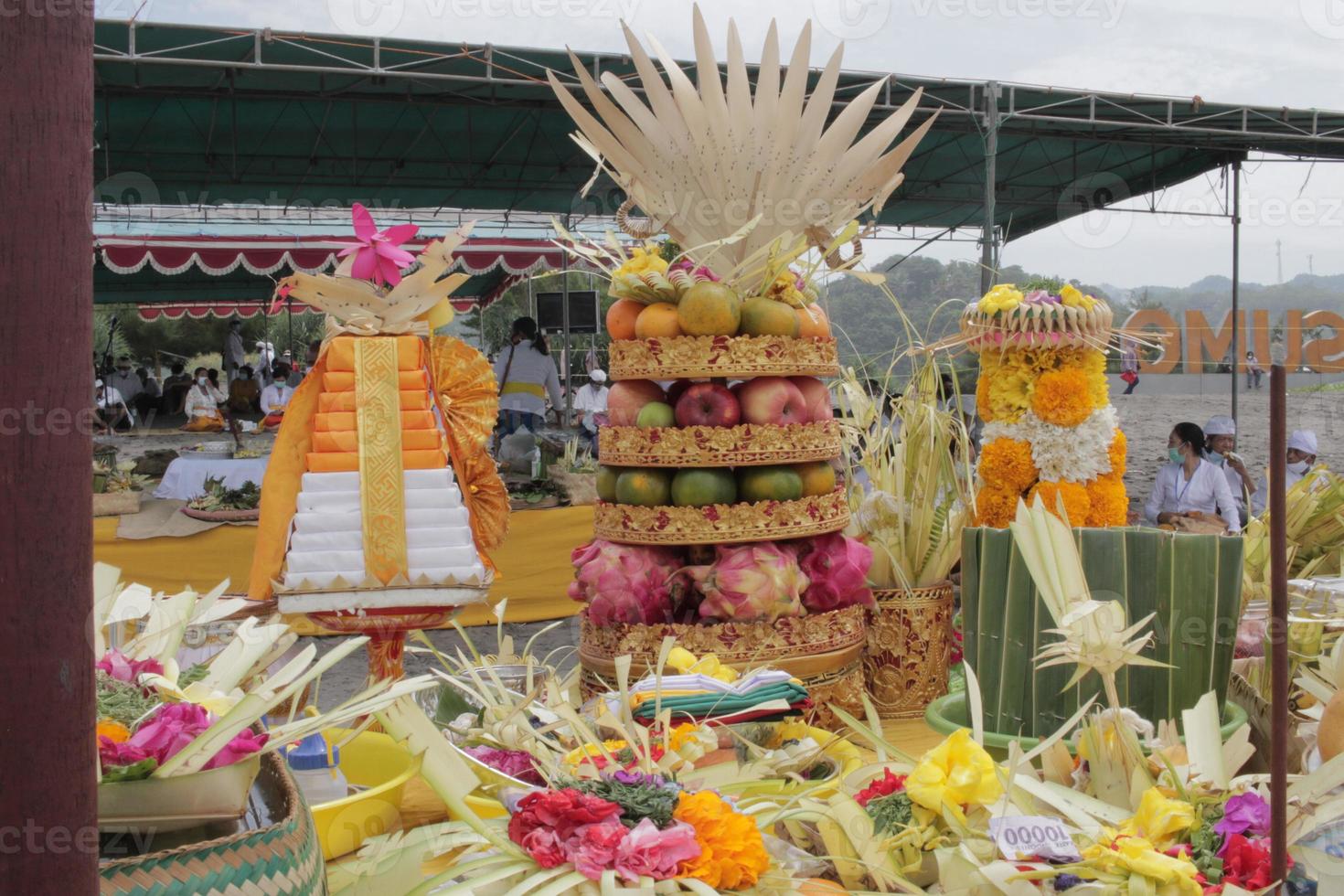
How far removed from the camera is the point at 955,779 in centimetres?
A: 149

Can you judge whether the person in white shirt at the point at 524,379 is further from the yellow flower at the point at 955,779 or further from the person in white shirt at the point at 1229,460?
the yellow flower at the point at 955,779

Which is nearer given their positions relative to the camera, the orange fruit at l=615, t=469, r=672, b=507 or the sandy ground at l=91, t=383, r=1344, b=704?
the orange fruit at l=615, t=469, r=672, b=507

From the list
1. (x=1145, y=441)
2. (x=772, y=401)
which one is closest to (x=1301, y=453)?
(x=772, y=401)

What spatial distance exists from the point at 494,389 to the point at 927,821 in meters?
1.83

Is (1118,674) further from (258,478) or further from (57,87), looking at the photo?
(258,478)

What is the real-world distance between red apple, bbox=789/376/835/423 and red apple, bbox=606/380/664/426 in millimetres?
335

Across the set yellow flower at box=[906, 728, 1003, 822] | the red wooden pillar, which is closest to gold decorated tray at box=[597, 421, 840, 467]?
yellow flower at box=[906, 728, 1003, 822]

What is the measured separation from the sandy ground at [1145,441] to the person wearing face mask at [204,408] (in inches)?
9.6

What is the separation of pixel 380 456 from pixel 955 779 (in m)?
1.67

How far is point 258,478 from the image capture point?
737 centimetres

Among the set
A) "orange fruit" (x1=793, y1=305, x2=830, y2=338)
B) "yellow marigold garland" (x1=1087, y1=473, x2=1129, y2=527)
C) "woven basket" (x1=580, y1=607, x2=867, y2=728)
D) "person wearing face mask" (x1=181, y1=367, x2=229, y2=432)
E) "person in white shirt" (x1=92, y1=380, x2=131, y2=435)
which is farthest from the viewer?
"person in white shirt" (x1=92, y1=380, x2=131, y2=435)

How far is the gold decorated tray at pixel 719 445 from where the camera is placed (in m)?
2.57

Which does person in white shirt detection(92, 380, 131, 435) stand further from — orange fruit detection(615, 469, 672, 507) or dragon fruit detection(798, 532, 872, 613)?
dragon fruit detection(798, 532, 872, 613)

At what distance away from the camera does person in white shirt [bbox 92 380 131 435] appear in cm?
1293
